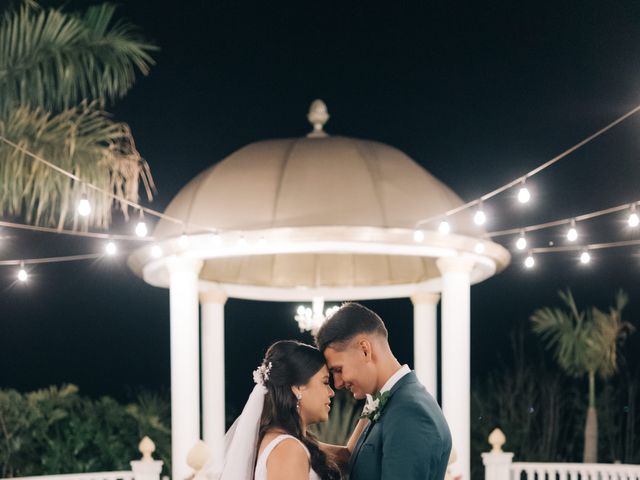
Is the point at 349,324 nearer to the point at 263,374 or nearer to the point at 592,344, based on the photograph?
the point at 263,374

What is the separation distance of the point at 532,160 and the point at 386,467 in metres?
19.0

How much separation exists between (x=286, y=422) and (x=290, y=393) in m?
0.13

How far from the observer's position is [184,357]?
41.6 feet

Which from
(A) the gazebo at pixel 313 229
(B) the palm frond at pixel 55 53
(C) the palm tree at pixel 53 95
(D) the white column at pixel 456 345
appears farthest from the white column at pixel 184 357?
(D) the white column at pixel 456 345

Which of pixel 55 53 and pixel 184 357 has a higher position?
pixel 55 53

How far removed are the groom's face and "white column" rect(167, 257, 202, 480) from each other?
7.84 m

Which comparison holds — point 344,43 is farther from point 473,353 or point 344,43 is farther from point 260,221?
point 260,221

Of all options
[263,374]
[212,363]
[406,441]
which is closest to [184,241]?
[212,363]

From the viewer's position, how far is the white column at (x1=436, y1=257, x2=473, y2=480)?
1273 cm

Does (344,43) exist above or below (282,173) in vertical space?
above

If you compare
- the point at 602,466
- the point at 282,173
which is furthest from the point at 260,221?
the point at 602,466

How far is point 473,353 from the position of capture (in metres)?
23.9

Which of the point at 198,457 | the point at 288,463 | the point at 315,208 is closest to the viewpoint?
the point at 288,463

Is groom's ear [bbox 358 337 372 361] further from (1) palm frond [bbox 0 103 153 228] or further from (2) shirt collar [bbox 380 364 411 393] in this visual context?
(1) palm frond [bbox 0 103 153 228]
